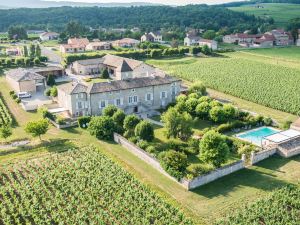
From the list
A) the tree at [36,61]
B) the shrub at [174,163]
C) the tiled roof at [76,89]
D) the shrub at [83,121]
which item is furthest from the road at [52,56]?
the shrub at [174,163]

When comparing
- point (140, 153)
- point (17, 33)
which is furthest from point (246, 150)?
point (17, 33)

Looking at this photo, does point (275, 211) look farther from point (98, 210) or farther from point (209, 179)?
point (98, 210)

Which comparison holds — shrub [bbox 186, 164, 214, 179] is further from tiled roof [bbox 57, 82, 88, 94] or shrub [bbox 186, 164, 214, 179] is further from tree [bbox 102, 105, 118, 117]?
tiled roof [bbox 57, 82, 88, 94]

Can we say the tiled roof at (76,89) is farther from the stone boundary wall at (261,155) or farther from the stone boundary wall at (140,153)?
the stone boundary wall at (261,155)

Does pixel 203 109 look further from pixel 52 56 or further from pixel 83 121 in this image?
pixel 52 56

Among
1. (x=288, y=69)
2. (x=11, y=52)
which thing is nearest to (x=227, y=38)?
(x=288, y=69)

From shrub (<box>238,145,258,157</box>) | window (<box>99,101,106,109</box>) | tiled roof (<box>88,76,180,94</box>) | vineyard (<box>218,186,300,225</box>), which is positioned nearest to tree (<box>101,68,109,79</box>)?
tiled roof (<box>88,76,180,94</box>)
